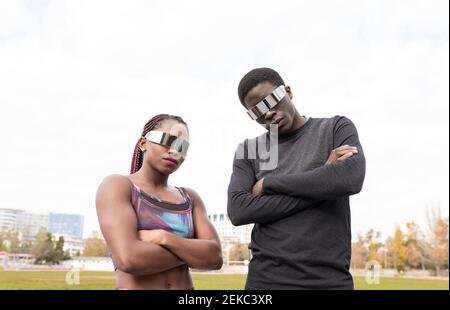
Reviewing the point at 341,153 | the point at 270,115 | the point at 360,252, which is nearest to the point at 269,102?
the point at 270,115

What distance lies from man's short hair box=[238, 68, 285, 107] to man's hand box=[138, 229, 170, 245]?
3.85 feet

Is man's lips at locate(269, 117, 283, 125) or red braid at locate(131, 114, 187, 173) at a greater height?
man's lips at locate(269, 117, 283, 125)

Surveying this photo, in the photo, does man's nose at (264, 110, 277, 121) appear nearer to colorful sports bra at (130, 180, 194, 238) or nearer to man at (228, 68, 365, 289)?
man at (228, 68, 365, 289)

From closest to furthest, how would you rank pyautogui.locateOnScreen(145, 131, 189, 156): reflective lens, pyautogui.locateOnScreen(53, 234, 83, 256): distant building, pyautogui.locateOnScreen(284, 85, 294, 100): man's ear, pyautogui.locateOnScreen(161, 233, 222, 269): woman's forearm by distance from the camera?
pyautogui.locateOnScreen(161, 233, 222, 269): woman's forearm, pyautogui.locateOnScreen(145, 131, 189, 156): reflective lens, pyautogui.locateOnScreen(284, 85, 294, 100): man's ear, pyautogui.locateOnScreen(53, 234, 83, 256): distant building

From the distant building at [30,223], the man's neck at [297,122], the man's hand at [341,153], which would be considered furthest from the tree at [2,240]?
the man's hand at [341,153]

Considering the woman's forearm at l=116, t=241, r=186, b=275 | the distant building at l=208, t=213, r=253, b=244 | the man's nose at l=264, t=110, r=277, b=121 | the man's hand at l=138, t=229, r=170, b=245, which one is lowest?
the woman's forearm at l=116, t=241, r=186, b=275

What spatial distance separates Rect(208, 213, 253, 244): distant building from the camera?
4.31 meters

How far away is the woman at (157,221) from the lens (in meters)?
2.67

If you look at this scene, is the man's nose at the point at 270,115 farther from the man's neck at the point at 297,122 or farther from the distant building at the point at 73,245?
the distant building at the point at 73,245

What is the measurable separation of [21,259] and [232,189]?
4558 centimetres

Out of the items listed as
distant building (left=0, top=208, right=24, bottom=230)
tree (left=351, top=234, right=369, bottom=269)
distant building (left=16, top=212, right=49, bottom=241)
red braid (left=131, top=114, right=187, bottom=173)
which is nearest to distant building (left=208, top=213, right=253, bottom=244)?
red braid (left=131, top=114, right=187, bottom=173)

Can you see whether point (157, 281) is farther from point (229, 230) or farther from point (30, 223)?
point (30, 223)

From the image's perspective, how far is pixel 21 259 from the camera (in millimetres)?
43750
